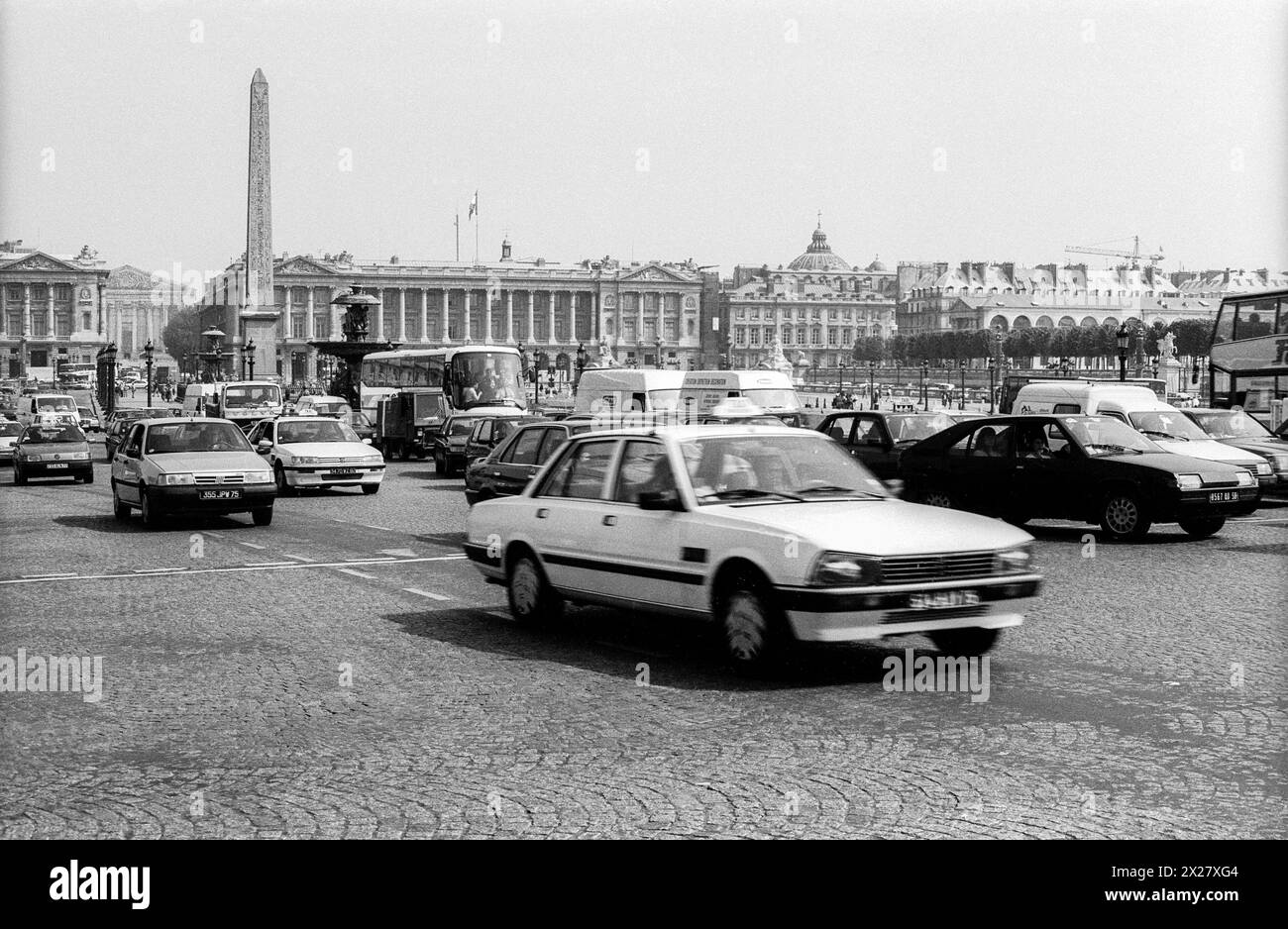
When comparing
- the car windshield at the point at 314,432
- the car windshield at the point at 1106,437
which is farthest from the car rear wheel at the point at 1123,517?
the car windshield at the point at 314,432

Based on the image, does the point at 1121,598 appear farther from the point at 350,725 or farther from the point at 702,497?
the point at 350,725

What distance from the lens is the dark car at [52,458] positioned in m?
29.2

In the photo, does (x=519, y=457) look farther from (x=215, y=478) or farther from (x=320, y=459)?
(x=320, y=459)

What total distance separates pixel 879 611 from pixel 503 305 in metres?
166

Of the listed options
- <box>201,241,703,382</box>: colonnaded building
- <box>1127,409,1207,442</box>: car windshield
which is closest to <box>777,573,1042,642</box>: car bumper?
<box>1127,409,1207,442</box>: car windshield

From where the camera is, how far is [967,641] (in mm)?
8703

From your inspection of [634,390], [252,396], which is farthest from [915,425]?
[252,396]

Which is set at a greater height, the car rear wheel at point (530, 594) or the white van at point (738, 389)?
the white van at point (738, 389)

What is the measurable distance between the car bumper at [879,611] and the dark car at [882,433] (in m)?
11.7

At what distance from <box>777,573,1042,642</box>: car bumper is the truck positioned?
98.8 feet

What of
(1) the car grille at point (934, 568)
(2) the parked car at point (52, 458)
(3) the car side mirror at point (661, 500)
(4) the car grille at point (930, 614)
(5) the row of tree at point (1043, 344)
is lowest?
(2) the parked car at point (52, 458)

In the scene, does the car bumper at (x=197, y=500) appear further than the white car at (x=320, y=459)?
No

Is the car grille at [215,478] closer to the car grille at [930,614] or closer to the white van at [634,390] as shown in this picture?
the white van at [634,390]

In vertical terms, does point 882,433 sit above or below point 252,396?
above
